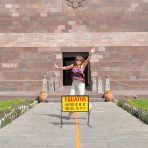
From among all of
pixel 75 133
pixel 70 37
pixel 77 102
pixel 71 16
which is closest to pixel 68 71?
pixel 70 37

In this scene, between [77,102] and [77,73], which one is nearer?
[77,102]

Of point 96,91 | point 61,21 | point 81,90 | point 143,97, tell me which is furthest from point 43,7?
point 81,90

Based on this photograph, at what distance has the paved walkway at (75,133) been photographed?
31.7ft

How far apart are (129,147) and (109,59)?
1031 inches

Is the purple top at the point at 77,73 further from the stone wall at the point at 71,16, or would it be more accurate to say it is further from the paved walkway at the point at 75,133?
the stone wall at the point at 71,16

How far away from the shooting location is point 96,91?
97.0 ft

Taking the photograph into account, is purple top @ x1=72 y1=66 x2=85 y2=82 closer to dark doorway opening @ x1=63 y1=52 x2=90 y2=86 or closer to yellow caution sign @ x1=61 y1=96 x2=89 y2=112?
yellow caution sign @ x1=61 y1=96 x2=89 y2=112

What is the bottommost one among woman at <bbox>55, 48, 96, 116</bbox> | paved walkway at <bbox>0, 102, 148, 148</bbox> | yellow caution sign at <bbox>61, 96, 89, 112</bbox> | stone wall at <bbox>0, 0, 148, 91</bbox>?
paved walkway at <bbox>0, 102, 148, 148</bbox>

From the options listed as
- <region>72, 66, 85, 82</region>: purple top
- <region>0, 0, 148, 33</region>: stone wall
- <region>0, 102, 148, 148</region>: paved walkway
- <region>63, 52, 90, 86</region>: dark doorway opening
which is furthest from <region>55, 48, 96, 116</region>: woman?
<region>0, 0, 148, 33</region>: stone wall

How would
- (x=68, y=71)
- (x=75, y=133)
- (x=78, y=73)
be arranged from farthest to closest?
(x=68, y=71) < (x=78, y=73) < (x=75, y=133)

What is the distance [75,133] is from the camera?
37.6ft

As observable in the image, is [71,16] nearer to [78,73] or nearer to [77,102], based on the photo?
[78,73]

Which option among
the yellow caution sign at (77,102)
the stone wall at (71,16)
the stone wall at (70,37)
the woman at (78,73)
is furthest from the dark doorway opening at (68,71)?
the yellow caution sign at (77,102)

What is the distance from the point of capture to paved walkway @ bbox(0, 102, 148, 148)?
31.7 feet
